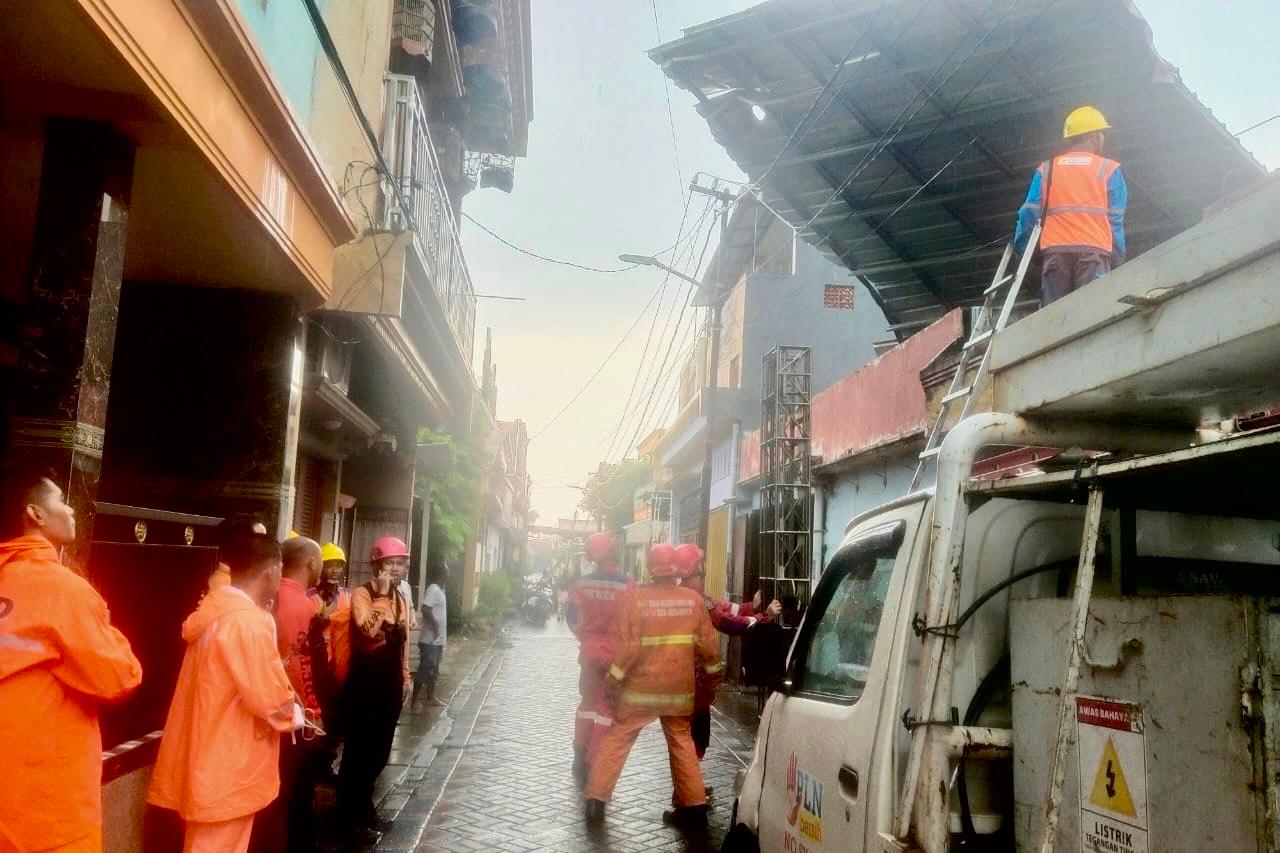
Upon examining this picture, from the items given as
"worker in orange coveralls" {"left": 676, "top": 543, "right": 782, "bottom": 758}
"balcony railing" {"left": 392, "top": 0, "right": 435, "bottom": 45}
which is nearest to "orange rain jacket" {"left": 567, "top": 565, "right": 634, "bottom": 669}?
"worker in orange coveralls" {"left": 676, "top": 543, "right": 782, "bottom": 758}

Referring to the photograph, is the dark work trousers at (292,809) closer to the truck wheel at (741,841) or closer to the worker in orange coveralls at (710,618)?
the truck wheel at (741,841)

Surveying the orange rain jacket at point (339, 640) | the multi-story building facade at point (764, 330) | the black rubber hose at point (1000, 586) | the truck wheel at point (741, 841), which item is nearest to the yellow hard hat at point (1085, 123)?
the black rubber hose at point (1000, 586)

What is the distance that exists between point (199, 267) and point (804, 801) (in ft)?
15.5

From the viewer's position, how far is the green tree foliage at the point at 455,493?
62.4ft

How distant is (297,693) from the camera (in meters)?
5.18

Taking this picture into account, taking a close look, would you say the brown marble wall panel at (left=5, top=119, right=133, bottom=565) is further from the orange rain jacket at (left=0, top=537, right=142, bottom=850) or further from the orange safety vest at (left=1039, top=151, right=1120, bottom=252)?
the orange safety vest at (left=1039, top=151, right=1120, bottom=252)

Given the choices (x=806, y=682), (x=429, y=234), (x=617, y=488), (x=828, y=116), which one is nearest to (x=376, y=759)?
(x=806, y=682)

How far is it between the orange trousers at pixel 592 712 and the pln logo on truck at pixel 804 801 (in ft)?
11.3

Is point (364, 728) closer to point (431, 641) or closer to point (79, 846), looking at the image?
point (79, 846)

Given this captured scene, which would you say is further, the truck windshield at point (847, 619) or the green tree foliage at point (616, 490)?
the green tree foliage at point (616, 490)

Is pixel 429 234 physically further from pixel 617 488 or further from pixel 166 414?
pixel 617 488

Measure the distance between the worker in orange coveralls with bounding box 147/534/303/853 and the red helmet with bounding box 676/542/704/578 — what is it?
348cm

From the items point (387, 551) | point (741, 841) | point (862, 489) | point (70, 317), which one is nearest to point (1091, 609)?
point (741, 841)

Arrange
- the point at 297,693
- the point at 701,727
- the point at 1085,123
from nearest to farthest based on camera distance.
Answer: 1. the point at 297,693
2. the point at 1085,123
3. the point at 701,727
